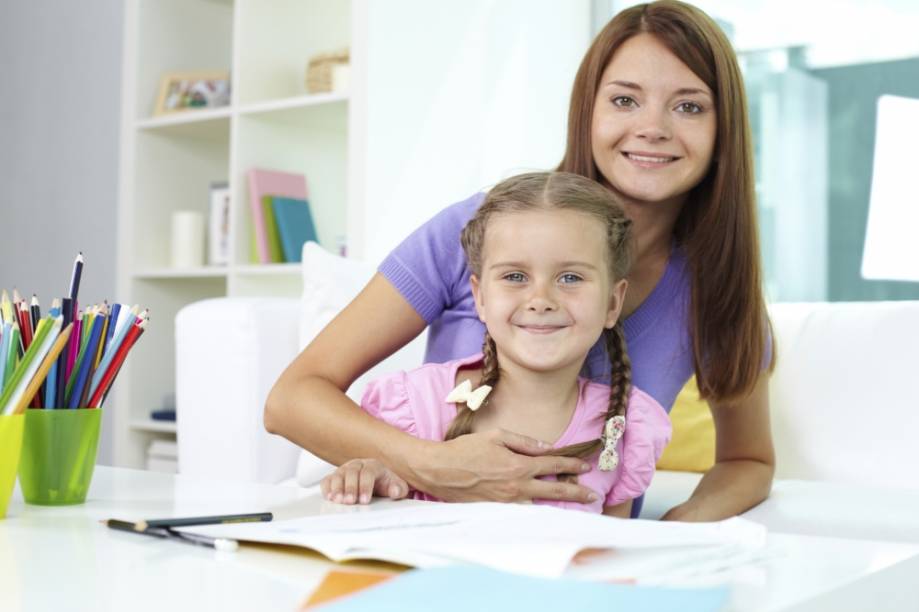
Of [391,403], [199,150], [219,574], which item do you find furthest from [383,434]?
[199,150]

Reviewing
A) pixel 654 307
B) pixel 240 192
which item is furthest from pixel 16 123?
pixel 654 307

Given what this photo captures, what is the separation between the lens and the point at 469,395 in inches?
48.2

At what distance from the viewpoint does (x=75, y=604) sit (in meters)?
0.54

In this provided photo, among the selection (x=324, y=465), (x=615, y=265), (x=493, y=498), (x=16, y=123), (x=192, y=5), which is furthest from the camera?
(x=16, y=123)

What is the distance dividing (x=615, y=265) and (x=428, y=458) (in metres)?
0.33

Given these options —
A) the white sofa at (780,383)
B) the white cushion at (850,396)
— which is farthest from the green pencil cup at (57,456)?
the white cushion at (850,396)

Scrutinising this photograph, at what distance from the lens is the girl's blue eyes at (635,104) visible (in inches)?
59.1

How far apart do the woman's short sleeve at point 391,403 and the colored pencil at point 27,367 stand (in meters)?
0.51

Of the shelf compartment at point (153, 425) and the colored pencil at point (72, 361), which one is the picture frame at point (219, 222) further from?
the colored pencil at point (72, 361)

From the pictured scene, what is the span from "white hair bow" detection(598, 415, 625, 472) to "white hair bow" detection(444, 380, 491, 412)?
14 centimetres

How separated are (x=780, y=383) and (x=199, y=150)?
7.09ft

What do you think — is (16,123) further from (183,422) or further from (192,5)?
(183,422)

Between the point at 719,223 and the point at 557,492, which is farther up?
the point at 719,223

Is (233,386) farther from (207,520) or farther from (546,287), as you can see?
(207,520)
